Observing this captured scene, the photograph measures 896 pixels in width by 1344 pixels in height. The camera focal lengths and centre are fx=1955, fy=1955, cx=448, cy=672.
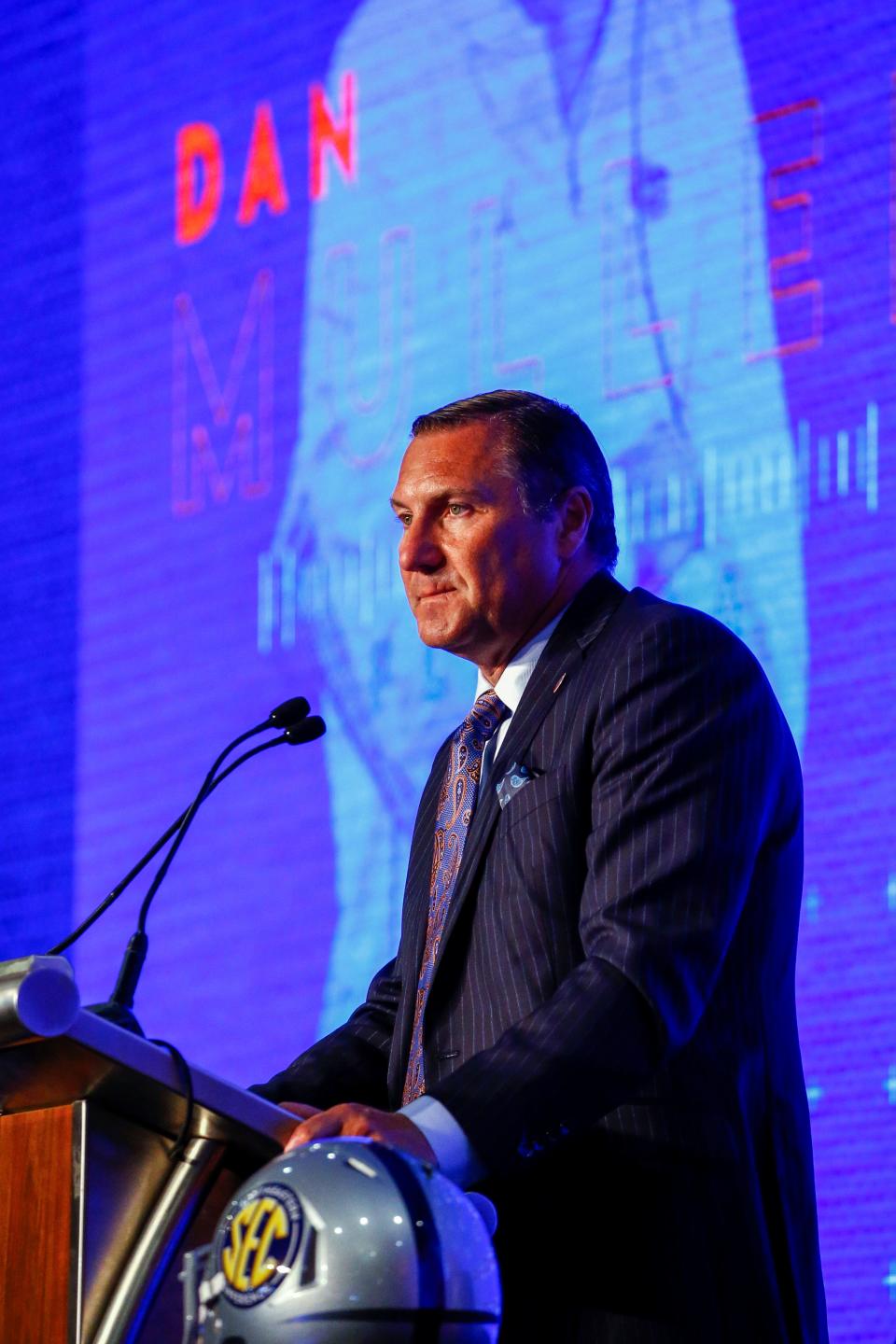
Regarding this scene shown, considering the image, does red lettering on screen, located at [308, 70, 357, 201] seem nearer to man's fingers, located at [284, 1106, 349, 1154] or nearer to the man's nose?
the man's nose

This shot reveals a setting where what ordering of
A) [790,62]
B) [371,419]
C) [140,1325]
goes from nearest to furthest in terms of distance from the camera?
[140,1325] < [790,62] < [371,419]

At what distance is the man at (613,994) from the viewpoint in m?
2.10

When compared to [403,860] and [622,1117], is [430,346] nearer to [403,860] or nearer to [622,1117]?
[403,860]

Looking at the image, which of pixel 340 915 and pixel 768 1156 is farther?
pixel 340 915

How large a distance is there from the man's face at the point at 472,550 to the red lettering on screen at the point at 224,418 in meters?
1.81

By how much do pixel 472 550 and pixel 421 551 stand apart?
0.08m

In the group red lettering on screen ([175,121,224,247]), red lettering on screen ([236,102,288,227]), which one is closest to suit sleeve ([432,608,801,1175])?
red lettering on screen ([236,102,288,227])

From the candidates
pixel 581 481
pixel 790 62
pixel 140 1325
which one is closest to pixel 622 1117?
pixel 140 1325

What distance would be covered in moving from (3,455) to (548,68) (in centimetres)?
199

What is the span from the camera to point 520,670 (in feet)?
8.95

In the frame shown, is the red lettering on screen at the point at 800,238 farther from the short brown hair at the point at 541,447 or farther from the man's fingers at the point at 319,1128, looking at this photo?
the man's fingers at the point at 319,1128

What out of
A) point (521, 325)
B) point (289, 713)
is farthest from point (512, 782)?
point (521, 325)

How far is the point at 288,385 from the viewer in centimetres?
463

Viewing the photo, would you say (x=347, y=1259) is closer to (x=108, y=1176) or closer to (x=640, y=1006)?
(x=108, y=1176)
